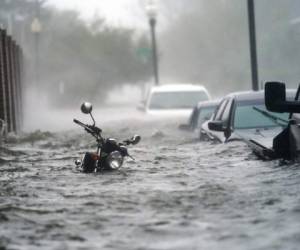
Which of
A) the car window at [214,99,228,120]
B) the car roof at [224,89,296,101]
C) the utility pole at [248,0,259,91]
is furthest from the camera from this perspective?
the utility pole at [248,0,259,91]

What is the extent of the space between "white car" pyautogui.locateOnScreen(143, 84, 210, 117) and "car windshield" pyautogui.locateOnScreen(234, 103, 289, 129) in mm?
7674

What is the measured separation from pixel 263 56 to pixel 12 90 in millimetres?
22129

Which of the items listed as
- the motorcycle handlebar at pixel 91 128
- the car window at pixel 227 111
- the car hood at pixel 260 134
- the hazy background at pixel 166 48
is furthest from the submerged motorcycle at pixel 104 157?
the hazy background at pixel 166 48

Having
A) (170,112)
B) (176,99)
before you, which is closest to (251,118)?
(170,112)

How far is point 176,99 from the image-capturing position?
65.5 ft

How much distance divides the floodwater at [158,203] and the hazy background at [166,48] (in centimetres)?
2866

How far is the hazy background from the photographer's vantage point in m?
40.8

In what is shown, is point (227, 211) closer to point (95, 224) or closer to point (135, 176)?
point (95, 224)

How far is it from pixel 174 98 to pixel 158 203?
13.0 meters

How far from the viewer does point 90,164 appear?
9.67 metres

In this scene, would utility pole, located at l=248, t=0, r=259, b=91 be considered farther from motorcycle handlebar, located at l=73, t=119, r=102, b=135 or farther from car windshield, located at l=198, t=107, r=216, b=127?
motorcycle handlebar, located at l=73, t=119, r=102, b=135

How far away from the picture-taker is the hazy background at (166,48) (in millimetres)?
40750

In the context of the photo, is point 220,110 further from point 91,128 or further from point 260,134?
point 91,128

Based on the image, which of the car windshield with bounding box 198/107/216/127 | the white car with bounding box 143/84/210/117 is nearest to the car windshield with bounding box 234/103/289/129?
the car windshield with bounding box 198/107/216/127
